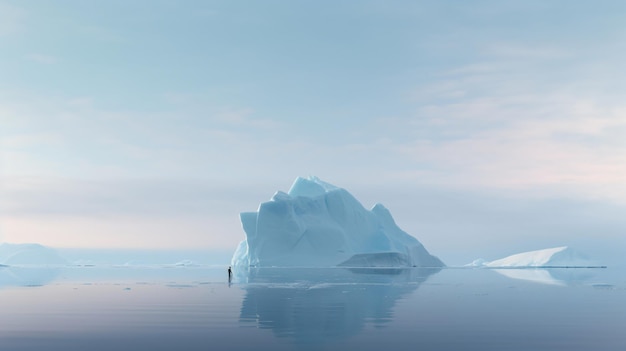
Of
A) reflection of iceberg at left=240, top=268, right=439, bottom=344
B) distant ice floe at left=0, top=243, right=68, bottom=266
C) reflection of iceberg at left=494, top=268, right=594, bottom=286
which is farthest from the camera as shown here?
distant ice floe at left=0, top=243, right=68, bottom=266

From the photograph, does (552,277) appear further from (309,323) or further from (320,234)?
(309,323)

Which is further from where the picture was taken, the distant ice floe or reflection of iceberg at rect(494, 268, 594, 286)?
the distant ice floe

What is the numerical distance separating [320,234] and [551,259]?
142 ft

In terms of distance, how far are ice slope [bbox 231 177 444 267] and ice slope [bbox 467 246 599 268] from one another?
95.6 ft

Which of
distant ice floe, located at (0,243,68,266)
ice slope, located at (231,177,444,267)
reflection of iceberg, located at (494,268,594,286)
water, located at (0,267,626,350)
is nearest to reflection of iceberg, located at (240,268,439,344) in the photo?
water, located at (0,267,626,350)

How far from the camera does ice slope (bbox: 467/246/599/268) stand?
9138 centimetres

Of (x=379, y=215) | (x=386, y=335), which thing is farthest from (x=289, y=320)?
(x=379, y=215)

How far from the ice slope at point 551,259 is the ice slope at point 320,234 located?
29.1 m

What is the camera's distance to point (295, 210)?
217 ft

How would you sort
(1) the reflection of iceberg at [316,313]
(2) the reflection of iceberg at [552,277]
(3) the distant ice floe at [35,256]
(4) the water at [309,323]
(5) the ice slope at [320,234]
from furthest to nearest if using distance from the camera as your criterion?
(3) the distant ice floe at [35,256]
(5) the ice slope at [320,234]
(2) the reflection of iceberg at [552,277]
(1) the reflection of iceberg at [316,313]
(4) the water at [309,323]

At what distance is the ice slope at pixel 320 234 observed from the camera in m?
63.7

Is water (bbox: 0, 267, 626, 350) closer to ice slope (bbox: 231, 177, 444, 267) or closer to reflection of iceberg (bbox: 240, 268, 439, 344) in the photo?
reflection of iceberg (bbox: 240, 268, 439, 344)

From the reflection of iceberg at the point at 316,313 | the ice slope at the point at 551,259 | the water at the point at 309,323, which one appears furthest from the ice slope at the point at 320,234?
the water at the point at 309,323

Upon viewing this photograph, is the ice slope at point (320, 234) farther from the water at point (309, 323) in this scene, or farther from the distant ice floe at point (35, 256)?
the distant ice floe at point (35, 256)
